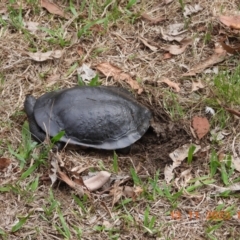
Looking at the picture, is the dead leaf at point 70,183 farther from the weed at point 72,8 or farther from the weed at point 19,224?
the weed at point 72,8

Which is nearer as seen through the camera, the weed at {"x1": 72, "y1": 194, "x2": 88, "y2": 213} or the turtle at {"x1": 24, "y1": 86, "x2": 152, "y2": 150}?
the weed at {"x1": 72, "y1": 194, "x2": 88, "y2": 213}

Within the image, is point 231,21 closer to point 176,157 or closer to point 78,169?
point 176,157

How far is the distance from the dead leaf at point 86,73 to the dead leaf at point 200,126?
87 centimetres

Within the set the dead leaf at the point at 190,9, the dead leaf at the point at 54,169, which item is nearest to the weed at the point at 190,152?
the dead leaf at the point at 54,169

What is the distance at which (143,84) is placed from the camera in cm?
407

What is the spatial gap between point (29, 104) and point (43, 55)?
662mm

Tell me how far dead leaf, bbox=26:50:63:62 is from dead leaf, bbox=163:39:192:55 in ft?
2.90

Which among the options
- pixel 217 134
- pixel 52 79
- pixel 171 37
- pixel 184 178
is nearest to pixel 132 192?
pixel 184 178

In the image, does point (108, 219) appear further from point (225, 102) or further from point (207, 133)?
point (225, 102)

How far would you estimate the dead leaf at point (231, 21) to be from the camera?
4.51 metres

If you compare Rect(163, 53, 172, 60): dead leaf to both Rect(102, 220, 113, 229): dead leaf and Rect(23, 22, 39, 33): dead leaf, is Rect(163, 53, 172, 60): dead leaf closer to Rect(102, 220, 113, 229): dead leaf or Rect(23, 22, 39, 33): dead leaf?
Rect(23, 22, 39, 33): dead leaf

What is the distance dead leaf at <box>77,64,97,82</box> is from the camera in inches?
161

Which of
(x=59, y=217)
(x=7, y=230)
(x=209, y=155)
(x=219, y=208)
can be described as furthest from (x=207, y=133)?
(x=7, y=230)

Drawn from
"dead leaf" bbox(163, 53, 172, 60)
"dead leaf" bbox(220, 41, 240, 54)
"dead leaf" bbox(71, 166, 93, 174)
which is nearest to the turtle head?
"dead leaf" bbox(71, 166, 93, 174)
